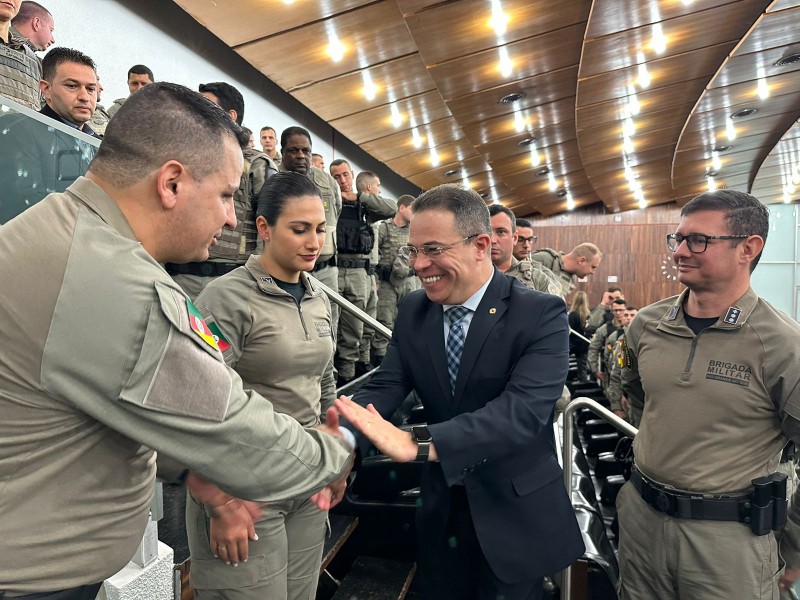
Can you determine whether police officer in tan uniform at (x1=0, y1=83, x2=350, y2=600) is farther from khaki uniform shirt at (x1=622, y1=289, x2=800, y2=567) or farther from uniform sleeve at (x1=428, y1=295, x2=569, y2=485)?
khaki uniform shirt at (x1=622, y1=289, x2=800, y2=567)

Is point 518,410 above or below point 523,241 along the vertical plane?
below

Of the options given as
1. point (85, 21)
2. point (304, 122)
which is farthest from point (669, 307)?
point (304, 122)

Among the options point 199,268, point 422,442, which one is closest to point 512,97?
point 199,268

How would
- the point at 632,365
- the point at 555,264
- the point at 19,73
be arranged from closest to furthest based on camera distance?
the point at 632,365 → the point at 19,73 → the point at 555,264

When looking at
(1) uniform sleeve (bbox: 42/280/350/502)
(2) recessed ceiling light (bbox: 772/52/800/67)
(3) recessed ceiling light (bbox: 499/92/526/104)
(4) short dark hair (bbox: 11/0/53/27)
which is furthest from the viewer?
(3) recessed ceiling light (bbox: 499/92/526/104)

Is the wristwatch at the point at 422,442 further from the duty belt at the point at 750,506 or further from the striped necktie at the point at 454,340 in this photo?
the duty belt at the point at 750,506

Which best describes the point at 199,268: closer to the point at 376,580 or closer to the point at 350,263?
the point at 376,580

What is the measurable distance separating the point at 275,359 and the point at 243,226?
1754mm

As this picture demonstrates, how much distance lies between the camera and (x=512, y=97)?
7852mm

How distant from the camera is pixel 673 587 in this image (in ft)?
5.69

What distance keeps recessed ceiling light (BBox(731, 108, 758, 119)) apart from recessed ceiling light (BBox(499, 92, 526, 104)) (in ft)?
15.2

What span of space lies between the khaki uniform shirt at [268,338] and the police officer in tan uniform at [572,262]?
432 centimetres

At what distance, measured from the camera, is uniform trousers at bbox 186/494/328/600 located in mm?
1366

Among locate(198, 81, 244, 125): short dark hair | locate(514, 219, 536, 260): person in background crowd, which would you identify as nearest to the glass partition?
locate(198, 81, 244, 125): short dark hair
